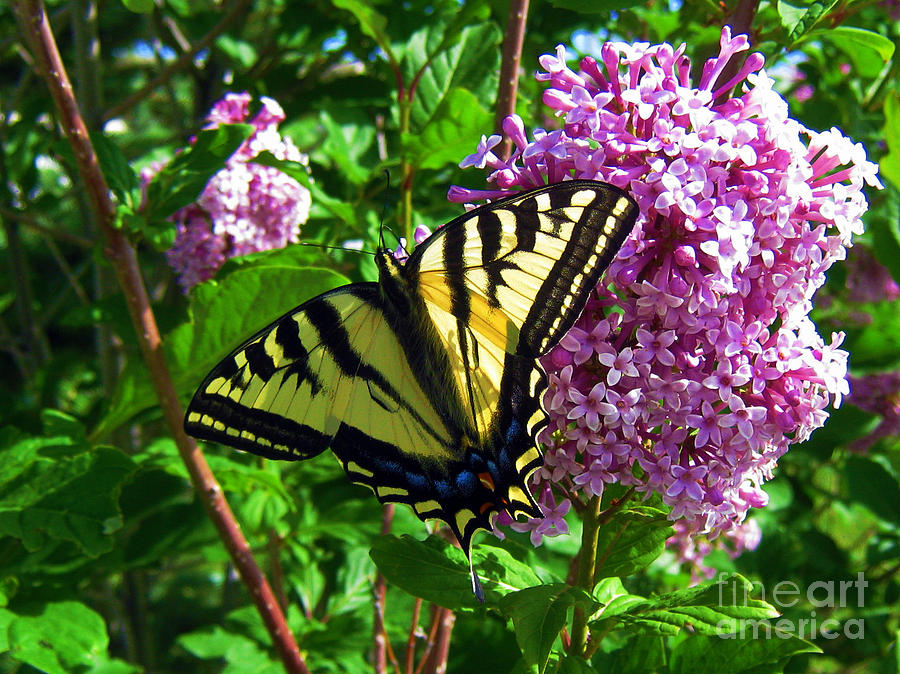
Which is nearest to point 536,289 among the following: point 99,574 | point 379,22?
point 379,22

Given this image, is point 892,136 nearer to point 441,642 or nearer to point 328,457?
point 441,642

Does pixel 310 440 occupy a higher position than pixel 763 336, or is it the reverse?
pixel 763 336

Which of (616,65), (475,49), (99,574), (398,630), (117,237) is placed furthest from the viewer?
(99,574)

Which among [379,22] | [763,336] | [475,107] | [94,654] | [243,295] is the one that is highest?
[379,22]

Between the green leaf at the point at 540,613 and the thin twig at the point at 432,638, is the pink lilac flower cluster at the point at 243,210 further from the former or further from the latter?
the green leaf at the point at 540,613

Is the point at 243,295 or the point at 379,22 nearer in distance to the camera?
the point at 243,295

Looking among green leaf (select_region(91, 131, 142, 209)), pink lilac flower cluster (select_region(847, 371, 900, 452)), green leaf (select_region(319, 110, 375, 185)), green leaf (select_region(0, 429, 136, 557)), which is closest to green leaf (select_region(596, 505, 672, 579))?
green leaf (select_region(0, 429, 136, 557))

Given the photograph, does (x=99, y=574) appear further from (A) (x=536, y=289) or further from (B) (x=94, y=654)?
(A) (x=536, y=289)

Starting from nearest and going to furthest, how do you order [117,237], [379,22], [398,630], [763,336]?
[763,336], [117,237], [379,22], [398,630]
